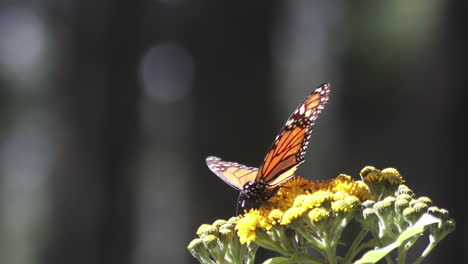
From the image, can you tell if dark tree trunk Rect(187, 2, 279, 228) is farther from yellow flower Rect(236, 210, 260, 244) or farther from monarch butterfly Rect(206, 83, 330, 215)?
yellow flower Rect(236, 210, 260, 244)

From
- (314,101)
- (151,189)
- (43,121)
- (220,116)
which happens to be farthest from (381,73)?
(314,101)

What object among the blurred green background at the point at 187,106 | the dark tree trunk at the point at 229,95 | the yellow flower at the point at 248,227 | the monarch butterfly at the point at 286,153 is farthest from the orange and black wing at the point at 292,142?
the dark tree trunk at the point at 229,95

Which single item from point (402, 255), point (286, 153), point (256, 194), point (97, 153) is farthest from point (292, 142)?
point (97, 153)

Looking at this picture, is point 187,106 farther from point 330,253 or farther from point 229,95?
point 330,253

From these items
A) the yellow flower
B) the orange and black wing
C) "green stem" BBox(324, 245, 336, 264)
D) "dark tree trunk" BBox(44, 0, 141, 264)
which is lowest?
"dark tree trunk" BBox(44, 0, 141, 264)

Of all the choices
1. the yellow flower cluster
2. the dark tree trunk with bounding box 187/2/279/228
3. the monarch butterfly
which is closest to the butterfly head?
the monarch butterfly

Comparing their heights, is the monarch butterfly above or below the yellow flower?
above

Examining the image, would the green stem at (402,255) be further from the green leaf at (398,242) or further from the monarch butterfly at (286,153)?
the monarch butterfly at (286,153)

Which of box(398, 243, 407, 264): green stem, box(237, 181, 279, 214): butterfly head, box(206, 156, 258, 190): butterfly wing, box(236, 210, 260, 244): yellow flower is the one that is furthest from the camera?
box(206, 156, 258, 190): butterfly wing
